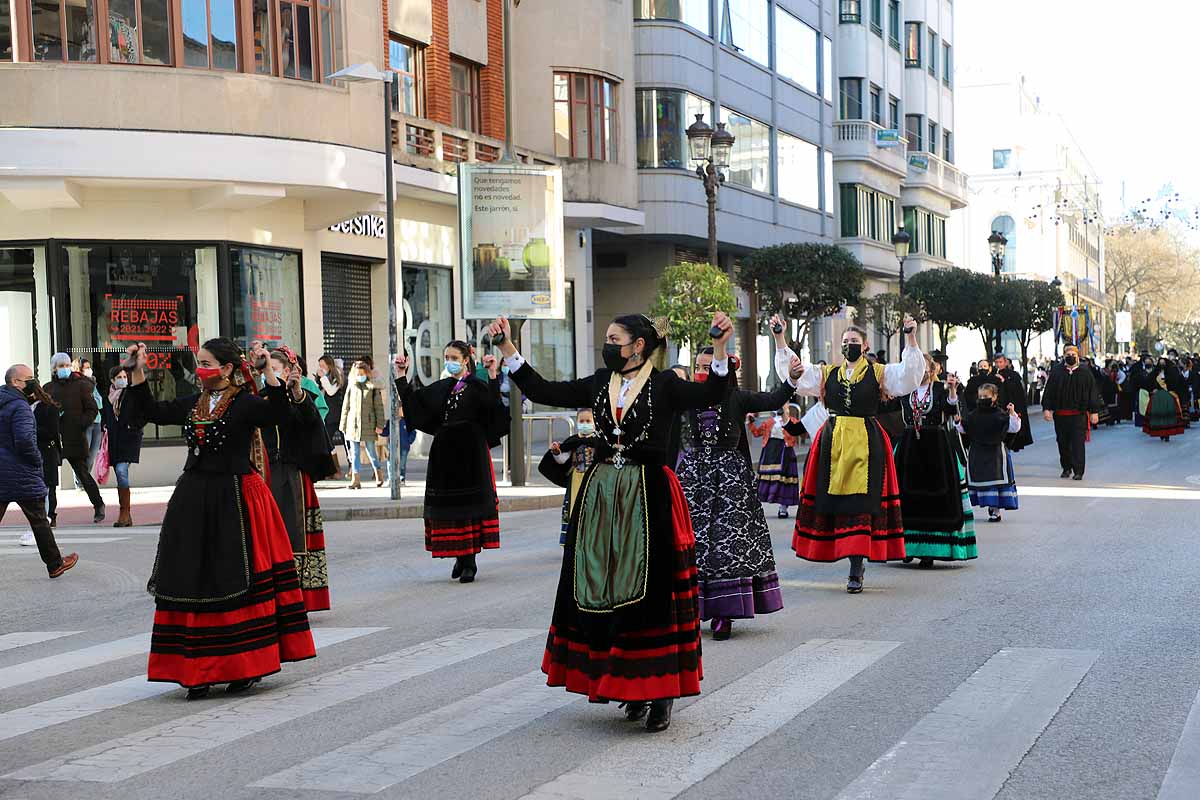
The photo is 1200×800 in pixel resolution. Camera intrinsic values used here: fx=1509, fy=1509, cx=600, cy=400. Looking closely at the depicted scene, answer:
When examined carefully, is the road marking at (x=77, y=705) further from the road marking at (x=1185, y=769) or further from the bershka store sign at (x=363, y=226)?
the bershka store sign at (x=363, y=226)

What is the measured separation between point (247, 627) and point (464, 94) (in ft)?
75.0

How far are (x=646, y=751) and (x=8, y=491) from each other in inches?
321

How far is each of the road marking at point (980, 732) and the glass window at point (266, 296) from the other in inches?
652

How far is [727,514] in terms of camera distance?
29.7 ft

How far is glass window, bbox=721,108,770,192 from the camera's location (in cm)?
→ 3894


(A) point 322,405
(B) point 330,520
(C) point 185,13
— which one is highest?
(C) point 185,13

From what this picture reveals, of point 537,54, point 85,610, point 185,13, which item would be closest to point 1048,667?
point 85,610

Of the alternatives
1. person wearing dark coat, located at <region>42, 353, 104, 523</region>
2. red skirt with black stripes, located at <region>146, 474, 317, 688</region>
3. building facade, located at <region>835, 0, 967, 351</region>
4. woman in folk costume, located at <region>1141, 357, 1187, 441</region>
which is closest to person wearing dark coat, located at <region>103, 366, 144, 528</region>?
person wearing dark coat, located at <region>42, 353, 104, 523</region>

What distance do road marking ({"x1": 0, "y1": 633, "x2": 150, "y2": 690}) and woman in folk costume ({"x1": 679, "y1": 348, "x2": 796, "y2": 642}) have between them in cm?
351

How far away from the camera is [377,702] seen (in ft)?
24.3

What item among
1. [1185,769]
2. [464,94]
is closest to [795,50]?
[464,94]

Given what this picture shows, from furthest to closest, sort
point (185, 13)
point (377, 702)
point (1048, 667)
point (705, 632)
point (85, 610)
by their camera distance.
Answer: point (185, 13)
point (85, 610)
point (705, 632)
point (1048, 667)
point (377, 702)

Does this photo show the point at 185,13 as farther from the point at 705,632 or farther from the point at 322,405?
the point at 705,632

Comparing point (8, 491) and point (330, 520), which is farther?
point (330, 520)
